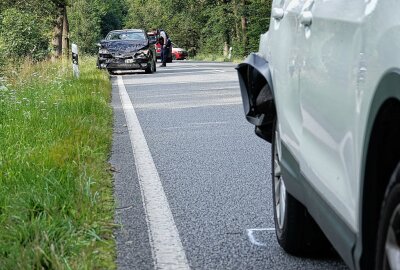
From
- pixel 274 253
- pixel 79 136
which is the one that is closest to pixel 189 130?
pixel 79 136

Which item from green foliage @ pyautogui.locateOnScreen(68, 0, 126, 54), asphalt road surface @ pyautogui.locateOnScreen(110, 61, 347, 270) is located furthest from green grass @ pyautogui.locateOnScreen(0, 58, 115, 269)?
green foliage @ pyautogui.locateOnScreen(68, 0, 126, 54)

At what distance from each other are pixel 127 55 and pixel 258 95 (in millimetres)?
22384

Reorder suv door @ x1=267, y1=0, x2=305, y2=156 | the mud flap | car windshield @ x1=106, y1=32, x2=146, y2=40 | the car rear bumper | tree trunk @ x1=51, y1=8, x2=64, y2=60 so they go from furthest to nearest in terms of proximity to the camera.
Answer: the car rear bumper → tree trunk @ x1=51, y1=8, x2=64, y2=60 → car windshield @ x1=106, y1=32, x2=146, y2=40 → the mud flap → suv door @ x1=267, y1=0, x2=305, y2=156

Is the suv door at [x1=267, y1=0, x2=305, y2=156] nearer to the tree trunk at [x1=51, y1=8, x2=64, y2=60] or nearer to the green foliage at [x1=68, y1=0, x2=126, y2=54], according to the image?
the tree trunk at [x1=51, y1=8, x2=64, y2=60]

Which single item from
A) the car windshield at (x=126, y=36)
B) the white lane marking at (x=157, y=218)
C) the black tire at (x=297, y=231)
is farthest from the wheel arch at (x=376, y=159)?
the car windshield at (x=126, y=36)

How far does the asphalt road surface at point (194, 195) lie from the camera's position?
4340 mm

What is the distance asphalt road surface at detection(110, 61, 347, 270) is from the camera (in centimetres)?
434

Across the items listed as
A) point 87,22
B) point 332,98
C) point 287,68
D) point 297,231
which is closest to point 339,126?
point 332,98

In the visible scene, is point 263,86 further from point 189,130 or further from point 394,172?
point 189,130

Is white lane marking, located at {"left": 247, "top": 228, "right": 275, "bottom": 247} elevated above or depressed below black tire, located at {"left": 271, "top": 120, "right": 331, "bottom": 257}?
below

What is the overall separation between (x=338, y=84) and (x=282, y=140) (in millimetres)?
1326

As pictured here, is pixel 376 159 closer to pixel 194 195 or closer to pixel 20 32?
pixel 194 195

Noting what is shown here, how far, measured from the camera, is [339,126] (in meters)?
2.73

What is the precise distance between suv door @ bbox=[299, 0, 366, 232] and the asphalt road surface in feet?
3.46
